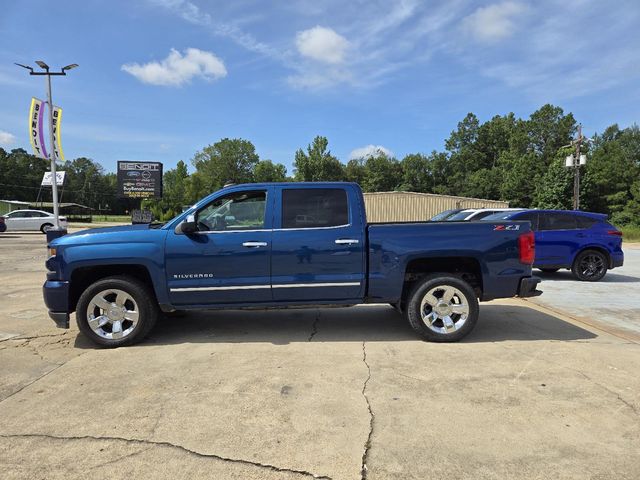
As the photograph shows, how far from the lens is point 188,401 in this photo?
3730mm

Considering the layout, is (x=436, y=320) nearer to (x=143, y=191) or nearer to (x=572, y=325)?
(x=572, y=325)

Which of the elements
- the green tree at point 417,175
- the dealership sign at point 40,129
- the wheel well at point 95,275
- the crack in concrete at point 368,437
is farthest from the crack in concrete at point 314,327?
the green tree at point 417,175

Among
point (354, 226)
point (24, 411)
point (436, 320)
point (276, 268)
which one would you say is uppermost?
point (354, 226)

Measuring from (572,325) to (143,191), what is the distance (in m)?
35.0

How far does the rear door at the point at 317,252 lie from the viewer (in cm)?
518

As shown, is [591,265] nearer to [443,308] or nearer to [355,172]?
[443,308]

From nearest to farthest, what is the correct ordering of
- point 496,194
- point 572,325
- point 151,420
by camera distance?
point 151,420 → point 572,325 → point 496,194

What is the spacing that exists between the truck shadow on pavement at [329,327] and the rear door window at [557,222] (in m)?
3.67

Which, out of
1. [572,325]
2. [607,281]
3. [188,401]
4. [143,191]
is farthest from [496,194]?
[188,401]

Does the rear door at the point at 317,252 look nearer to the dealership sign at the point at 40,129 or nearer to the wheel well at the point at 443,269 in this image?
the wheel well at the point at 443,269

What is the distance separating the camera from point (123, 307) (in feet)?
17.1

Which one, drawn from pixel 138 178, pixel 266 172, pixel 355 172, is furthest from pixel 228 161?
pixel 138 178

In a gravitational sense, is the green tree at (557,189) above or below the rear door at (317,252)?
above

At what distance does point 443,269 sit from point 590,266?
6.51m
